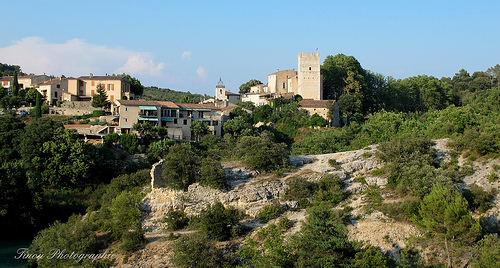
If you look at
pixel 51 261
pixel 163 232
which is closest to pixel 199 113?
pixel 163 232

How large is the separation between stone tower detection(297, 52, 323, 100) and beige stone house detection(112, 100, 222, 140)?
45.2 ft

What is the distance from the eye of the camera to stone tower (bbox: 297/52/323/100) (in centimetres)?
6266

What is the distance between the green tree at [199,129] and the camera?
48.8 m

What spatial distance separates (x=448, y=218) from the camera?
913 inches

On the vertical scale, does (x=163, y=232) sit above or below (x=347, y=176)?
below

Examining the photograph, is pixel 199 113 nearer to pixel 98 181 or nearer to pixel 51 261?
pixel 98 181

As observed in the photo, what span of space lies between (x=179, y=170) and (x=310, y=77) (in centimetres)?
3589

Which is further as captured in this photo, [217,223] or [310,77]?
[310,77]

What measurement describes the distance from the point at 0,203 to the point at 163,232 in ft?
42.7

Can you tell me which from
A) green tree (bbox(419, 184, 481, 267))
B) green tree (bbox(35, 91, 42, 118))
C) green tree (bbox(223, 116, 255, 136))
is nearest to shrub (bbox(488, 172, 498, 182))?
green tree (bbox(419, 184, 481, 267))

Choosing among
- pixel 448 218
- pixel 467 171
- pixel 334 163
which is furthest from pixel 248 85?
pixel 448 218

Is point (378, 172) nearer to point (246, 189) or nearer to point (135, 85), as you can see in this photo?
point (246, 189)

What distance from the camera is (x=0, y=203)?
32.8 m

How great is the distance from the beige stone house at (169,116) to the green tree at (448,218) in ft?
95.0
